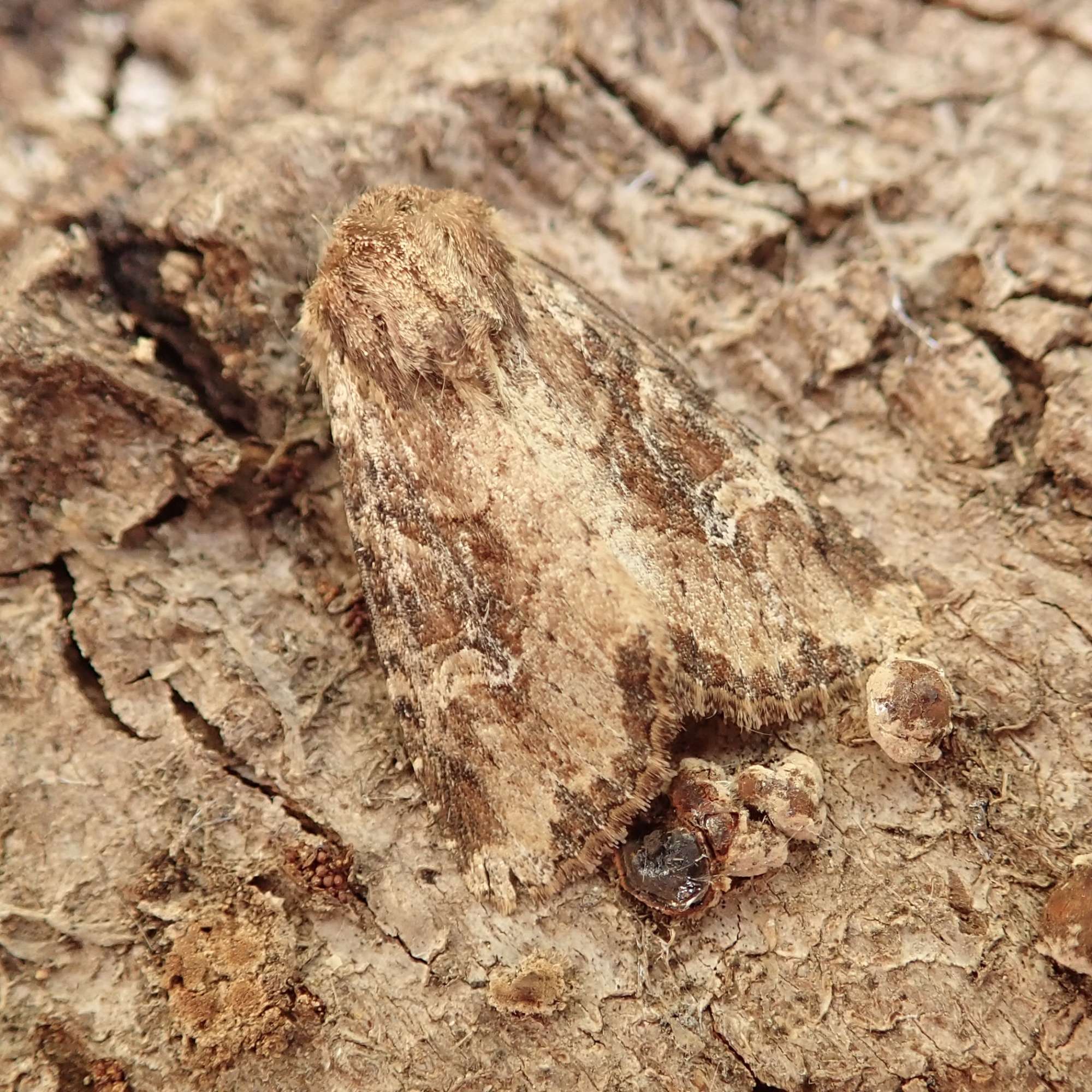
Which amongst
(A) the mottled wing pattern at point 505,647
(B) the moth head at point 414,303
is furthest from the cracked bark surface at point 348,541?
(B) the moth head at point 414,303

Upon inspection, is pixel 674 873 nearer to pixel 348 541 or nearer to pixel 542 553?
pixel 542 553

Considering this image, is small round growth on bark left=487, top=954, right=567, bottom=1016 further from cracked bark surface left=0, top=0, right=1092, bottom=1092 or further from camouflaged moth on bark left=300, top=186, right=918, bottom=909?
camouflaged moth on bark left=300, top=186, right=918, bottom=909

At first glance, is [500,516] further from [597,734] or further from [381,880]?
[381,880]

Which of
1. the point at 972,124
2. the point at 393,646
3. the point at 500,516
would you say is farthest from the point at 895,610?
the point at 972,124

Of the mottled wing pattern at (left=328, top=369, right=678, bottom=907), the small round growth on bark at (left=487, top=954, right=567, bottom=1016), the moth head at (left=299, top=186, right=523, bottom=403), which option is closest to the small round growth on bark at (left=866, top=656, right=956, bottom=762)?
the mottled wing pattern at (left=328, top=369, right=678, bottom=907)

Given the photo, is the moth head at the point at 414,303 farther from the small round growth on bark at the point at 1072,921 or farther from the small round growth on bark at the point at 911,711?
the small round growth on bark at the point at 1072,921
